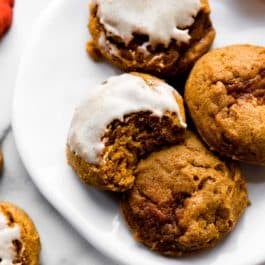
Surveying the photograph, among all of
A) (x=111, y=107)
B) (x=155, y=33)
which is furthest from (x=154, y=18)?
(x=111, y=107)

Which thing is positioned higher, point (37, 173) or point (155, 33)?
point (155, 33)

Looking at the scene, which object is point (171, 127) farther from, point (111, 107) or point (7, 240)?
point (7, 240)

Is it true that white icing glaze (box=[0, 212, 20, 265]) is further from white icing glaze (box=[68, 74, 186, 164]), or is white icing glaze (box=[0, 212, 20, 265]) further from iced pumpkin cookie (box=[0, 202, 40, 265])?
white icing glaze (box=[68, 74, 186, 164])

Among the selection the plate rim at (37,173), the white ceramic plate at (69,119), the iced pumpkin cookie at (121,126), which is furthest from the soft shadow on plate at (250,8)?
the plate rim at (37,173)

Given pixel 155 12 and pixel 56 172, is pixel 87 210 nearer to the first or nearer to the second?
pixel 56 172

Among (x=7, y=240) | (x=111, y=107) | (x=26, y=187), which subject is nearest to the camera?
(x=111, y=107)

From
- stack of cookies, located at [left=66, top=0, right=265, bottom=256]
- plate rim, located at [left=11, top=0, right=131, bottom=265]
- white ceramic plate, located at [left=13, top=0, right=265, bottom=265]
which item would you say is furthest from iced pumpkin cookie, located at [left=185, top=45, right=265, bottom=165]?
plate rim, located at [left=11, top=0, right=131, bottom=265]
